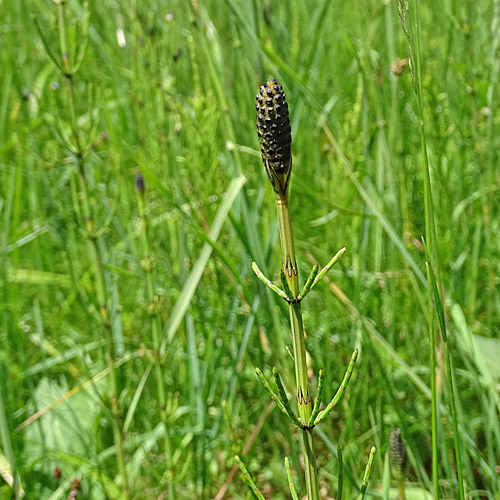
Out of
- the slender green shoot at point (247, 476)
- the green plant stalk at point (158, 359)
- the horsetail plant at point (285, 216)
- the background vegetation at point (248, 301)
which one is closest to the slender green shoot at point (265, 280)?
the horsetail plant at point (285, 216)

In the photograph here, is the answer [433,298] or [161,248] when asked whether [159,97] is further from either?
[433,298]

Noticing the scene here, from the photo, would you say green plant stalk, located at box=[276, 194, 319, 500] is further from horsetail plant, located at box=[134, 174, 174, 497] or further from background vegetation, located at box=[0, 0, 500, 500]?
horsetail plant, located at box=[134, 174, 174, 497]

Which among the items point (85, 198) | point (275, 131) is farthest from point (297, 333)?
point (85, 198)

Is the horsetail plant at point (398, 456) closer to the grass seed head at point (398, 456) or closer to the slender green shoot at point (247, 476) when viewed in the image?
the grass seed head at point (398, 456)

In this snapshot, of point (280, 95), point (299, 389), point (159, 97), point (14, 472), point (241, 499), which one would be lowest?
point (241, 499)

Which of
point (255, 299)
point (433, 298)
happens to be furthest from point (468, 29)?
point (433, 298)

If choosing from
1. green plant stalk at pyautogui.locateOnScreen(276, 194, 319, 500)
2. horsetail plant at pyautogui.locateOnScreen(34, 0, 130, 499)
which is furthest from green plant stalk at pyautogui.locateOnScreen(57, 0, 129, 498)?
green plant stalk at pyautogui.locateOnScreen(276, 194, 319, 500)
